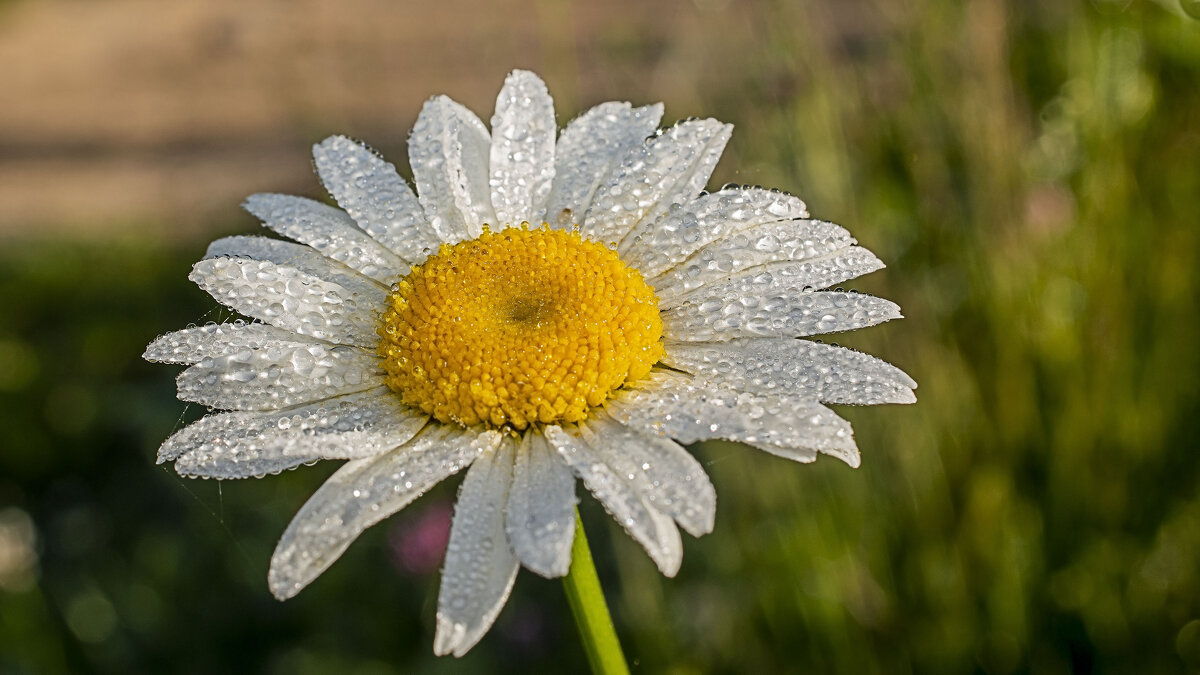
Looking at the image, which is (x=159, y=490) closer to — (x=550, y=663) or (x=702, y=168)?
(x=550, y=663)

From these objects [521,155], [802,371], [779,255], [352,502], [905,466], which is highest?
[521,155]

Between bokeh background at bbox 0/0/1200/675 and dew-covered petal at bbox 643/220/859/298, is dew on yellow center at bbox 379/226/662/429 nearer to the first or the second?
dew-covered petal at bbox 643/220/859/298

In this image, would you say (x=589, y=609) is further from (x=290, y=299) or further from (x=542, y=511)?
(x=290, y=299)

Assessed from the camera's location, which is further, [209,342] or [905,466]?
[905,466]

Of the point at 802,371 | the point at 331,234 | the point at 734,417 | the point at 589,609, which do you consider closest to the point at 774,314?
the point at 802,371

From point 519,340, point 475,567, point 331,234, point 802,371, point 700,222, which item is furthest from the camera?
point 331,234

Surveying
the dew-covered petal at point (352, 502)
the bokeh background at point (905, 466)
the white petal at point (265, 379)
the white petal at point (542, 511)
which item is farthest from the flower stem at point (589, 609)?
the bokeh background at point (905, 466)

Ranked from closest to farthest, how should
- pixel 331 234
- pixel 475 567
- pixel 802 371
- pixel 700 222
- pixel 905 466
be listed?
pixel 475 567
pixel 802 371
pixel 700 222
pixel 331 234
pixel 905 466

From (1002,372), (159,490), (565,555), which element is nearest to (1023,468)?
(1002,372)
